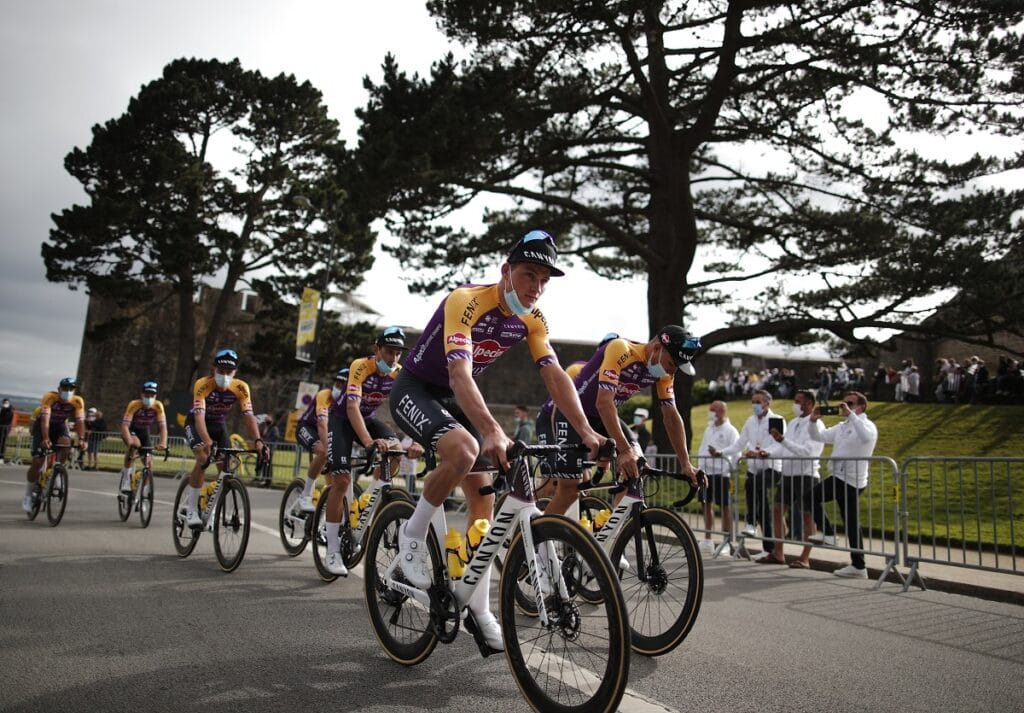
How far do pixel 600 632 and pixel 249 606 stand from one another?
3.52 metres

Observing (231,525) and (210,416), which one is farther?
(210,416)

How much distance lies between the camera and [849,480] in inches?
364

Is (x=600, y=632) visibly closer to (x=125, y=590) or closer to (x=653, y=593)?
(x=653, y=593)

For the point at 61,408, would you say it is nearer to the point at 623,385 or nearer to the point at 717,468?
the point at 623,385

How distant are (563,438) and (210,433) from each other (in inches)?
186

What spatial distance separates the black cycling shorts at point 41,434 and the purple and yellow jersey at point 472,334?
8.66 meters

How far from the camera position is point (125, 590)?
20.3ft

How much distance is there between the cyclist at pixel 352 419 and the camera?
7164 mm

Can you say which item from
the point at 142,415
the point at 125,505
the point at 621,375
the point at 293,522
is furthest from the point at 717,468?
the point at 142,415

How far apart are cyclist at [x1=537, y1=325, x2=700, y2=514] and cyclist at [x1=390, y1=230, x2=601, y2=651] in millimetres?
1090

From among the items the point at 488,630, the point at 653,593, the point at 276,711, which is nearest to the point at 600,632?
the point at 488,630

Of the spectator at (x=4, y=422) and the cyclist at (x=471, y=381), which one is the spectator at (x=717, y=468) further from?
the spectator at (x=4, y=422)

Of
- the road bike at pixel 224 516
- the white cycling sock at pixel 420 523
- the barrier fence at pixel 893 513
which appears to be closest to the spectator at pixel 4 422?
the barrier fence at pixel 893 513

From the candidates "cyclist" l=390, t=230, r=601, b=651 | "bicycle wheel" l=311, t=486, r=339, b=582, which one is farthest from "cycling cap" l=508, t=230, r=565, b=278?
"bicycle wheel" l=311, t=486, r=339, b=582
